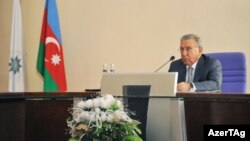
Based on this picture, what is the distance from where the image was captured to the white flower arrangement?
3.51ft

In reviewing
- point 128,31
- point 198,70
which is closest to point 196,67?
point 198,70

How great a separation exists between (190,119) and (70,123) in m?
0.67

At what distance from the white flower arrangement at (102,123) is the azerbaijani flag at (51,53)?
8.94 ft

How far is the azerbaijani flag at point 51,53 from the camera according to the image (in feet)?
12.4

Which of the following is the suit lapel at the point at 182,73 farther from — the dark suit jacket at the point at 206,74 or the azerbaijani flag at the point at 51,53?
the azerbaijani flag at the point at 51,53

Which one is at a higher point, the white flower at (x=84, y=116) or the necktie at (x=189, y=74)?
the necktie at (x=189, y=74)

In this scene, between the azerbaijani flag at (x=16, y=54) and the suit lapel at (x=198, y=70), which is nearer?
the suit lapel at (x=198, y=70)

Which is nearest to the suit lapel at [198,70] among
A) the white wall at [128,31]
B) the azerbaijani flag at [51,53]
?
the white wall at [128,31]

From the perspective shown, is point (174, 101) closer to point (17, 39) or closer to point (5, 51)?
point (17, 39)

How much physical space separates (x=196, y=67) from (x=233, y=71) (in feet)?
1.03

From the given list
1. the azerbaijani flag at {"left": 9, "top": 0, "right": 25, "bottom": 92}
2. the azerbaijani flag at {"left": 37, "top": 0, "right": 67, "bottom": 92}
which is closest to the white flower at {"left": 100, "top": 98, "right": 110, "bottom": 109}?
the azerbaijani flag at {"left": 37, "top": 0, "right": 67, "bottom": 92}

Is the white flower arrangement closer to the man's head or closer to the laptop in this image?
the laptop

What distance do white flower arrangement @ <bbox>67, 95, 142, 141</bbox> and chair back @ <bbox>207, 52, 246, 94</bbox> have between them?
76.1 inches

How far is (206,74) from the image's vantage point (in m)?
2.78
